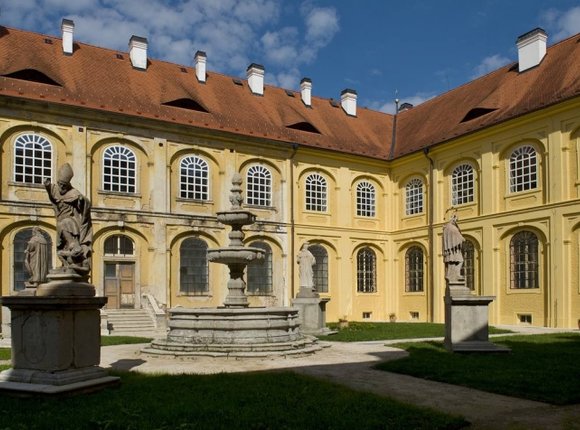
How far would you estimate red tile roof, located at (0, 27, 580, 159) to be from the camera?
80.7 feet

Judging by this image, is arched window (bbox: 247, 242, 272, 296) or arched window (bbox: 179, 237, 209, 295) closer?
arched window (bbox: 179, 237, 209, 295)

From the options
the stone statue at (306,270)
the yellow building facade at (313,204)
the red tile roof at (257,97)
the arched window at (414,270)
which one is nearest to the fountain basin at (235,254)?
the stone statue at (306,270)

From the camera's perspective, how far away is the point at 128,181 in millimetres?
25531

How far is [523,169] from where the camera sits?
25.3 meters


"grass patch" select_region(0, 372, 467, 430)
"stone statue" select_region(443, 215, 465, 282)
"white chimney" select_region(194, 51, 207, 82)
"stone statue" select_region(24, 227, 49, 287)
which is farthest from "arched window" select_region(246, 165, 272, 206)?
"grass patch" select_region(0, 372, 467, 430)

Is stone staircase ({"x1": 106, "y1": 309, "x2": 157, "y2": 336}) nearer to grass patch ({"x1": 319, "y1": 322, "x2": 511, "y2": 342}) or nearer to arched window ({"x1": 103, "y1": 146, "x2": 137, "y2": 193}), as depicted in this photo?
arched window ({"x1": 103, "y1": 146, "x2": 137, "y2": 193})

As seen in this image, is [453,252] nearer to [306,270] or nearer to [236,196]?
[236,196]

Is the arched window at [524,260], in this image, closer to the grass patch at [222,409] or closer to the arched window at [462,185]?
the arched window at [462,185]

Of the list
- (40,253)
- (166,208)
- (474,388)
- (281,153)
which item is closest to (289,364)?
(474,388)

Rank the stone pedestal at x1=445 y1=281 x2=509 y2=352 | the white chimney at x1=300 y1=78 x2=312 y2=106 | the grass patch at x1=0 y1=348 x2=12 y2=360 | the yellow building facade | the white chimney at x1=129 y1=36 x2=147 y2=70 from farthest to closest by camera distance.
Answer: the white chimney at x1=300 y1=78 x2=312 y2=106, the white chimney at x1=129 y1=36 x2=147 y2=70, the yellow building facade, the stone pedestal at x1=445 y1=281 x2=509 y2=352, the grass patch at x1=0 y1=348 x2=12 y2=360

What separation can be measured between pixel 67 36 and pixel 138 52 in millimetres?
3266

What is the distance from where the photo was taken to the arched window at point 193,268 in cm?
2638

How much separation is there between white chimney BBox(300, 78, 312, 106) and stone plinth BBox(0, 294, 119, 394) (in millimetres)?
26515

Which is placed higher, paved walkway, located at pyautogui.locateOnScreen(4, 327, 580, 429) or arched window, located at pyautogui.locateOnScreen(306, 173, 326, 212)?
arched window, located at pyautogui.locateOnScreen(306, 173, 326, 212)
